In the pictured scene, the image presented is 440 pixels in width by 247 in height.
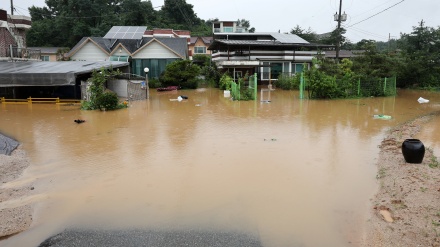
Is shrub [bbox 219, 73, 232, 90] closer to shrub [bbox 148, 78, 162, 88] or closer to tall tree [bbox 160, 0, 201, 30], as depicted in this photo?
shrub [bbox 148, 78, 162, 88]

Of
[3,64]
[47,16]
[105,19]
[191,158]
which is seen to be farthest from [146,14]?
[191,158]

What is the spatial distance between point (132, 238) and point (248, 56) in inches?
1207

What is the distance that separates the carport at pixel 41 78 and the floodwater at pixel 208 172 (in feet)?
13.3

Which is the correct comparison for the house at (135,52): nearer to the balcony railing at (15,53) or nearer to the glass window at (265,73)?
the balcony railing at (15,53)

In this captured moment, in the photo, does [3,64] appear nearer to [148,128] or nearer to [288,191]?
[148,128]

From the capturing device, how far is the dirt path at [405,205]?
19.4 ft

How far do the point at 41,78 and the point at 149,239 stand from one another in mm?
19369

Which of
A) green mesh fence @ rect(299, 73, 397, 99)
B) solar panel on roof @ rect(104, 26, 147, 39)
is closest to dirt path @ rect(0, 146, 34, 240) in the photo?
green mesh fence @ rect(299, 73, 397, 99)

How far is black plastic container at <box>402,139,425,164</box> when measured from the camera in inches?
368

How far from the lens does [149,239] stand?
607 centimetres

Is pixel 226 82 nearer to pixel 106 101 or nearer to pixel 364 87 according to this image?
A: pixel 364 87

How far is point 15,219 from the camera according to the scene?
269 inches

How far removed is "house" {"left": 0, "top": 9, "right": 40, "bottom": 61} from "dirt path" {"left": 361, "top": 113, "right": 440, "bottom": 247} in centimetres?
2980

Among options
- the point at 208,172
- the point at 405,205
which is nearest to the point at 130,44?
the point at 208,172
